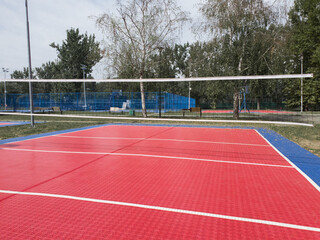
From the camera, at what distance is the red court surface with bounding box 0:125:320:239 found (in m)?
3.12

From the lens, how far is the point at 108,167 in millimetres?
6043

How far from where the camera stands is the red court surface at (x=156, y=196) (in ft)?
10.2

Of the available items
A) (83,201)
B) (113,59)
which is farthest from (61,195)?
(113,59)

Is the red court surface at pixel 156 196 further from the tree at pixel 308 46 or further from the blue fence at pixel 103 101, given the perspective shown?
the tree at pixel 308 46

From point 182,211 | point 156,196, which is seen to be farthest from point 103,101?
point 182,211

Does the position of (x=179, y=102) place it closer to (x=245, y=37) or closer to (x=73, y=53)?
(x=245, y=37)

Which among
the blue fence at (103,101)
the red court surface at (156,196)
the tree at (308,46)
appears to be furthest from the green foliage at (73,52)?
the red court surface at (156,196)

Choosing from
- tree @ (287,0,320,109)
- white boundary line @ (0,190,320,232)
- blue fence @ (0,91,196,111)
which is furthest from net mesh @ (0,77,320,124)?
white boundary line @ (0,190,320,232)

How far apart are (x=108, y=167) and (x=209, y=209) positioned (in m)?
3.14

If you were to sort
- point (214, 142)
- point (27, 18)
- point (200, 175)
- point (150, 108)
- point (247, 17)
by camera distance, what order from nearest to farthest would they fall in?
point (200, 175) < point (214, 142) < point (27, 18) < point (247, 17) < point (150, 108)

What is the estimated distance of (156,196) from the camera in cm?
421

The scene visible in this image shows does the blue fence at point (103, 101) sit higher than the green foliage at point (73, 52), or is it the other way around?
the green foliage at point (73, 52)

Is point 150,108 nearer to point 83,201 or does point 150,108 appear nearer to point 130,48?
point 130,48

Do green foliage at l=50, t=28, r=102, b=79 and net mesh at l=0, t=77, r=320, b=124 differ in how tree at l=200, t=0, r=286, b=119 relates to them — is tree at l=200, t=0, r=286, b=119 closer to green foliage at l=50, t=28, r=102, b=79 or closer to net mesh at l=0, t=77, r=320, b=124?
net mesh at l=0, t=77, r=320, b=124
